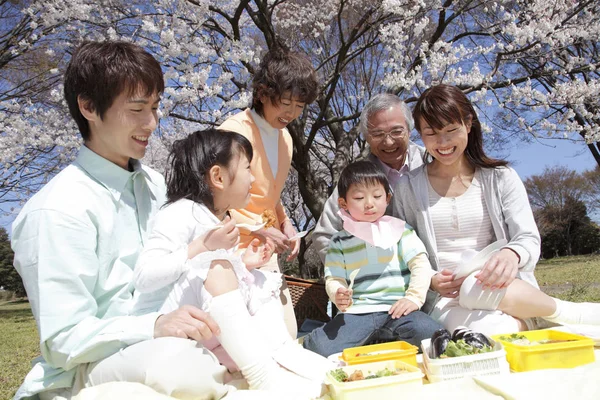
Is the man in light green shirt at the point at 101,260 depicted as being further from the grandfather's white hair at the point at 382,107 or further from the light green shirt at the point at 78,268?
the grandfather's white hair at the point at 382,107

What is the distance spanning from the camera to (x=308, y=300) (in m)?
3.35

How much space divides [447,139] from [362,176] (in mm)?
493

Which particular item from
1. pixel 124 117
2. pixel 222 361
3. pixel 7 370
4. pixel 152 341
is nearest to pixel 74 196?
pixel 124 117

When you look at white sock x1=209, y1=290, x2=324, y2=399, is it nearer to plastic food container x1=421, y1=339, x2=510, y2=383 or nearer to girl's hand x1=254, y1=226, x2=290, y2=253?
plastic food container x1=421, y1=339, x2=510, y2=383

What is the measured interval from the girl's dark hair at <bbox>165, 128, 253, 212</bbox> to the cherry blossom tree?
3660 millimetres

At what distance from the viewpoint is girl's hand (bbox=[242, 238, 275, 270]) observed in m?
2.28

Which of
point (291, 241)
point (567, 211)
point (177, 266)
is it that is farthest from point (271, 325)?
point (567, 211)

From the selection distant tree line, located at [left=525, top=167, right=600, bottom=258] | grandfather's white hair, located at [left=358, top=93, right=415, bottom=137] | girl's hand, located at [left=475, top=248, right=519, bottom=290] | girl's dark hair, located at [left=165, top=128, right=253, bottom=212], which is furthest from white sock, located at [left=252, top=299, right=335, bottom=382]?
distant tree line, located at [left=525, top=167, right=600, bottom=258]

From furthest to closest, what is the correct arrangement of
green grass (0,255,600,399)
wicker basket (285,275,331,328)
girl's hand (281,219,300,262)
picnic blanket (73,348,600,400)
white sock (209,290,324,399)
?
green grass (0,255,600,399) < wicker basket (285,275,331,328) < girl's hand (281,219,300,262) < white sock (209,290,324,399) < picnic blanket (73,348,600,400)

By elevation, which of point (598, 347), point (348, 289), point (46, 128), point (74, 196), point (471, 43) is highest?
point (471, 43)

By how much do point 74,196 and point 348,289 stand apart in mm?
1277

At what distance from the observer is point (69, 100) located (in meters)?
1.97

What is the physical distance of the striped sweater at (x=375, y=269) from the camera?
2445mm

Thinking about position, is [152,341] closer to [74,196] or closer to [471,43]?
[74,196]
